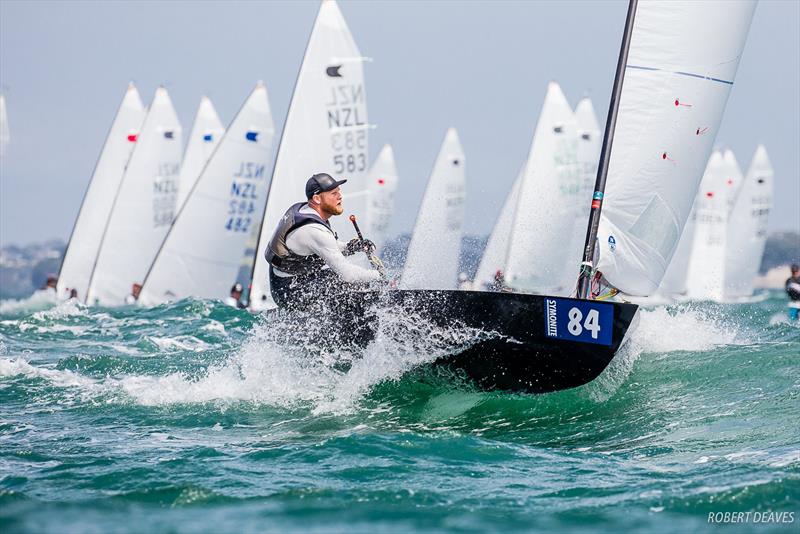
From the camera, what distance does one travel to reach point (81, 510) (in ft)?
12.2

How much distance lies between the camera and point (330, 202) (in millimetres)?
6133

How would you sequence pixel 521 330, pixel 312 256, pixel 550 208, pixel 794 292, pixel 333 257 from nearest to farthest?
pixel 521 330, pixel 333 257, pixel 312 256, pixel 794 292, pixel 550 208

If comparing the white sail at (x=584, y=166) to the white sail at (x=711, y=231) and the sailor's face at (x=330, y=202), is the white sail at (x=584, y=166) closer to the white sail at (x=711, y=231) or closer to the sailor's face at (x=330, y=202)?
the white sail at (x=711, y=231)

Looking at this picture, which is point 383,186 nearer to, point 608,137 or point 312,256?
point 608,137

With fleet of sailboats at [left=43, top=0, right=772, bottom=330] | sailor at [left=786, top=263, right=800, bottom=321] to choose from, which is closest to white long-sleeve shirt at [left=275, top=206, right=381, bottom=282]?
fleet of sailboats at [left=43, top=0, right=772, bottom=330]

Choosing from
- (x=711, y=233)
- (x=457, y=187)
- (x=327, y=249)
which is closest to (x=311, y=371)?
(x=327, y=249)

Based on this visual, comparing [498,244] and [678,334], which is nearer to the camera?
[678,334]

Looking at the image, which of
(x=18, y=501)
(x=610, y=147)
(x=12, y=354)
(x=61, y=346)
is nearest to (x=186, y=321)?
(x=61, y=346)

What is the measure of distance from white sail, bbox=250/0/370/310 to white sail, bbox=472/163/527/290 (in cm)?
629

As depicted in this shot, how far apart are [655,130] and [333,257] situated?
270 centimetres

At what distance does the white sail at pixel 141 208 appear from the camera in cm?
2459

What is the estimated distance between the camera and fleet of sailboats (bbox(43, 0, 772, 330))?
276 inches

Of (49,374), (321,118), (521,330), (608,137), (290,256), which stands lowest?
(49,374)

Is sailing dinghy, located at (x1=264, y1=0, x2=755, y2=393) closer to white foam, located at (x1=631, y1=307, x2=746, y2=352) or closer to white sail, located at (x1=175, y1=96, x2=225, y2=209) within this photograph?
white foam, located at (x1=631, y1=307, x2=746, y2=352)
